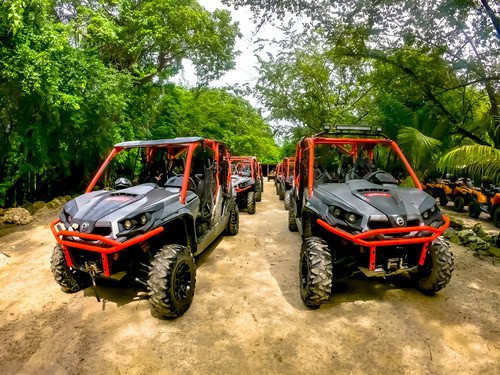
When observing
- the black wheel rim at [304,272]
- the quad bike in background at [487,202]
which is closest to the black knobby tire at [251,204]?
the black wheel rim at [304,272]

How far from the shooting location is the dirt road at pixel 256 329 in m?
2.62

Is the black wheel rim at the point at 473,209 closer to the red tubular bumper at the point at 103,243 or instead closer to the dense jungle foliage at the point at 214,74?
the dense jungle foliage at the point at 214,74

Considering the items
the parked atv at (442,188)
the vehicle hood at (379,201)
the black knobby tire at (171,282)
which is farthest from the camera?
the parked atv at (442,188)

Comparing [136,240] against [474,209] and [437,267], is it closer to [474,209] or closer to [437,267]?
[437,267]

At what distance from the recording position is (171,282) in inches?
126

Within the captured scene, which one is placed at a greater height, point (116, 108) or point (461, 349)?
point (116, 108)

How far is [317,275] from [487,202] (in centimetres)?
834

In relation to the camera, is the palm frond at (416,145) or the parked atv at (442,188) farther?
the parked atv at (442,188)

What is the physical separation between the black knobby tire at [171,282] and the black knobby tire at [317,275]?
4.22 feet

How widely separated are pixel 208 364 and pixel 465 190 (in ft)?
34.4

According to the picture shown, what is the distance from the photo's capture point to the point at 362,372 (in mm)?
2500

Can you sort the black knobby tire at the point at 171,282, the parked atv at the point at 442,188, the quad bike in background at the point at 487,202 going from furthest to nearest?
the parked atv at the point at 442,188 < the quad bike in background at the point at 487,202 < the black knobby tire at the point at 171,282

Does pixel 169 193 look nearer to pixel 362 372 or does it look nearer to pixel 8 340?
pixel 8 340

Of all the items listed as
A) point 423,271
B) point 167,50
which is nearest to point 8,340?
point 423,271
